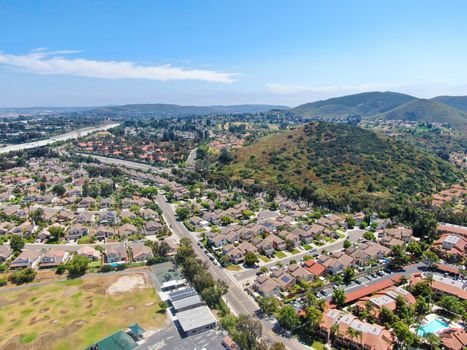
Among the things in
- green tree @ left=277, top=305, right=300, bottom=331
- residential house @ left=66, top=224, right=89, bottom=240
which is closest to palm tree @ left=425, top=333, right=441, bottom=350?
green tree @ left=277, top=305, right=300, bottom=331

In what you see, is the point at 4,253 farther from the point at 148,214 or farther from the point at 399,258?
the point at 399,258

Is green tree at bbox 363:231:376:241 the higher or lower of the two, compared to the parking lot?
higher

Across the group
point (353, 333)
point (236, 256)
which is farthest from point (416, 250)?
point (236, 256)

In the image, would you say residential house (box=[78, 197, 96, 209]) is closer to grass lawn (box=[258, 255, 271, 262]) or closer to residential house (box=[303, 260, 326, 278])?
grass lawn (box=[258, 255, 271, 262])

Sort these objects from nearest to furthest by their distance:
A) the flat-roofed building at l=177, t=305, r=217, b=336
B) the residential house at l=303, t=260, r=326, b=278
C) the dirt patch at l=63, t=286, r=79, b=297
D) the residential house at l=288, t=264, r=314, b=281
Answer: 1. the flat-roofed building at l=177, t=305, r=217, b=336
2. the dirt patch at l=63, t=286, r=79, b=297
3. the residential house at l=288, t=264, r=314, b=281
4. the residential house at l=303, t=260, r=326, b=278

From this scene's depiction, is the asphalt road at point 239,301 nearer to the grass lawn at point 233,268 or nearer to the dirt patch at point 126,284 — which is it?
the grass lawn at point 233,268

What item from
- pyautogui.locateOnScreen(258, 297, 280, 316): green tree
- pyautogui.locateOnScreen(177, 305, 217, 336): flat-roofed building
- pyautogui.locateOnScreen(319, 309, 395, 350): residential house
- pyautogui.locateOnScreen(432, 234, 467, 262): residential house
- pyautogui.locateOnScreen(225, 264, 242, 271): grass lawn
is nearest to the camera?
pyautogui.locateOnScreen(319, 309, 395, 350): residential house

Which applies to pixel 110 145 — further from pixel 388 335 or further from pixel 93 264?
pixel 388 335
